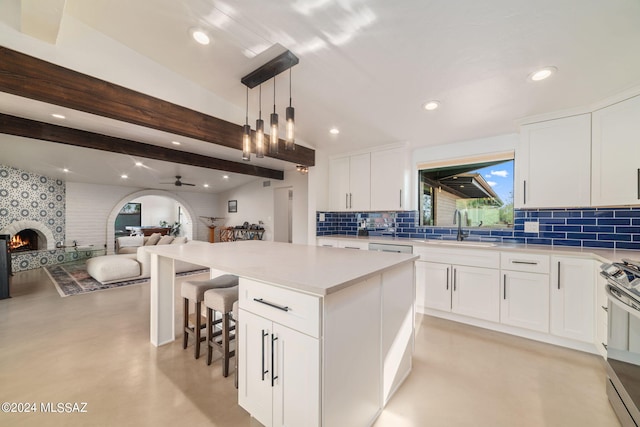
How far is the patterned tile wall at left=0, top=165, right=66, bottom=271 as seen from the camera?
204 inches

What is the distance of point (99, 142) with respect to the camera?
385 cm

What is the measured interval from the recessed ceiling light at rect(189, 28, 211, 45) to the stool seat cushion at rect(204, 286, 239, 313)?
6.85 feet

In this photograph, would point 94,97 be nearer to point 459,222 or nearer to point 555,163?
point 459,222

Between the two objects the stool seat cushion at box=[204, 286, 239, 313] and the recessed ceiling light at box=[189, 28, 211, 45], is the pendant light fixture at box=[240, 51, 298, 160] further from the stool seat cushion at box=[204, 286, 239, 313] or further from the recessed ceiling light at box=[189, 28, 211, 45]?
the stool seat cushion at box=[204, 286, 239, 313]

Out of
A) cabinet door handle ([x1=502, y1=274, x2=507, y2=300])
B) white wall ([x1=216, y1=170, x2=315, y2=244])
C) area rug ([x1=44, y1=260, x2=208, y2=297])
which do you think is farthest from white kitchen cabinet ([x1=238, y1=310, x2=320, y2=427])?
area rug ([x1=44, y1=260, x2=208, y2=297])

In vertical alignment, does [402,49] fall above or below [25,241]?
above

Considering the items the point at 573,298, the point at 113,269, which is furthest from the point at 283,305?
the point at 113,269

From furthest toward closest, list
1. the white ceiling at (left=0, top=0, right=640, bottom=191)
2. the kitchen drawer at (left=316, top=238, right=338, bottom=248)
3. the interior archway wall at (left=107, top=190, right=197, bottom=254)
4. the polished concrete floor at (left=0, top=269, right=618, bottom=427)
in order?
1. the interior archway wall at (left=107, top=190, right=197, bottom=254)
2. the kitchen drawer at (left=316, top=238, right=338, bottom=248)
3. the white ceiling at (left=0, top=0, right=640, bottom=191)
4. the polished concrete floor at (left=0, top=269, right=618, bottom=427)

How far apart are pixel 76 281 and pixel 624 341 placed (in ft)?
22.5

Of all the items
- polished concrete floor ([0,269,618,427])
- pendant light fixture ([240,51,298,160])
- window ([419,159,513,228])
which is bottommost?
polished concrete floor ([0,269,618,427])

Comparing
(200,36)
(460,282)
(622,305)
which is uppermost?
(200,36)

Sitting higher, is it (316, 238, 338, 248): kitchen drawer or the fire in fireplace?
(316, 238, 338, 248): kitchen drawer

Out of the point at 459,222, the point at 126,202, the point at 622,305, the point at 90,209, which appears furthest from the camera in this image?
the point at 126,202

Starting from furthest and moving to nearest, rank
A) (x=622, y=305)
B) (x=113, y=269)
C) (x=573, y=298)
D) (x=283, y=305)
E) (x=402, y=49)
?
(x=113, y=269) < (x=573, y=298) < (x=402, y=49) < (x=622, y=305) < (x=283, y=305)
